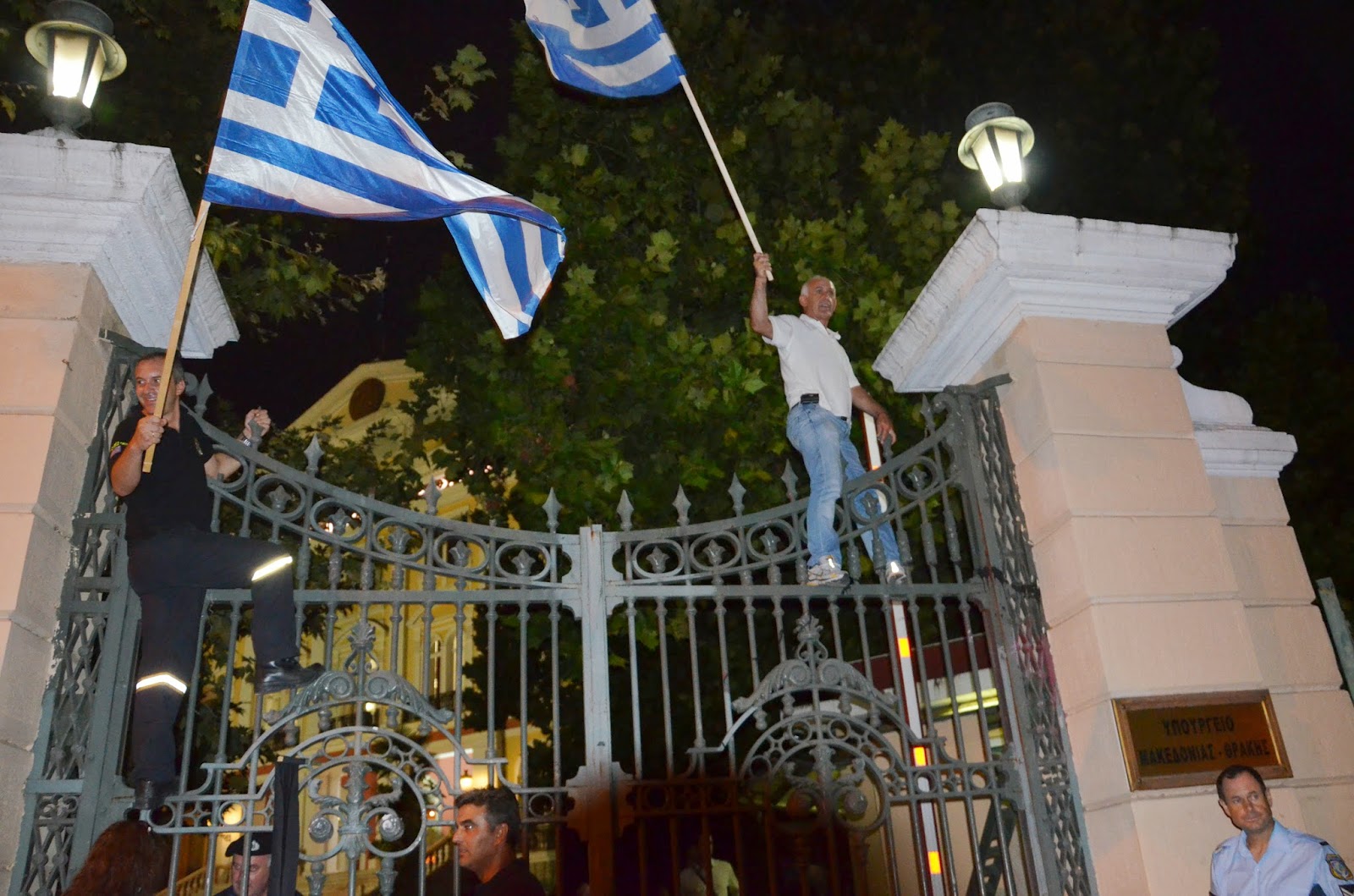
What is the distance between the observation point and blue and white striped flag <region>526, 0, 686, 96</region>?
6.48 meters

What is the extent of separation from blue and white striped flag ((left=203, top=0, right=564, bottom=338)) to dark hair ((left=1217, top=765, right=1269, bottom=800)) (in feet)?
14.1

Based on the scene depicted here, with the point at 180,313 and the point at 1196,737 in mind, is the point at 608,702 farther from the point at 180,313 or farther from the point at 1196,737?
the point at 1196,737

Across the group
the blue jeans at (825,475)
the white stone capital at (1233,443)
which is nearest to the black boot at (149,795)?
the blue jeans at (825,475)

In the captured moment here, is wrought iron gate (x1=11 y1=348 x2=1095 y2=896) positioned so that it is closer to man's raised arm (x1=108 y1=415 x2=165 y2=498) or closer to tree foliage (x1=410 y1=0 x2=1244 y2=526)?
man's raised arm (x1=108 y1=415 x2=165 y2=498)

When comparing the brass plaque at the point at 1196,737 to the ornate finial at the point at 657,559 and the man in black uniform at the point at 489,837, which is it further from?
the man in black uniform at the point at 489,837

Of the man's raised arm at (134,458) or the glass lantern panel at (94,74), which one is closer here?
the man's raised arm at (134,458)

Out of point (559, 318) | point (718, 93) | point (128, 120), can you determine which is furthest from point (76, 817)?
point (718, 93)

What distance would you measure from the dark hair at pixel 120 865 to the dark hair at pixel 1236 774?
470 cm

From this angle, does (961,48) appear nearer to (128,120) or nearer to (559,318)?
(559,318)

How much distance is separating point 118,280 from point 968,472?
4701mm

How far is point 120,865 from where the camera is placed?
13.5 ft

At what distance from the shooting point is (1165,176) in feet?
44.6

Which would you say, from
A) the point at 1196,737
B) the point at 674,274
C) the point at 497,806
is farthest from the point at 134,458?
the point at 674,274

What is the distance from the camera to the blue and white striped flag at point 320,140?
4.83 m
